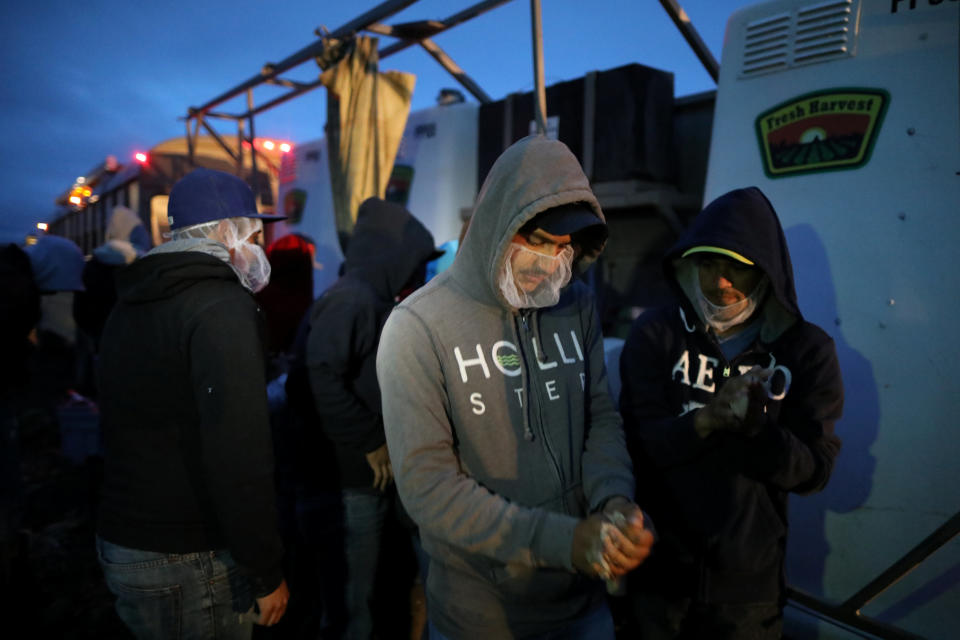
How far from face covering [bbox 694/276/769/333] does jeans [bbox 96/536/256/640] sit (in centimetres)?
174

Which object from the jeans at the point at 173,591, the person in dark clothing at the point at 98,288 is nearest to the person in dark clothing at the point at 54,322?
the person in dark clothing at the point at 98,288

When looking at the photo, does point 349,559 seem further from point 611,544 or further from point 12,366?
point 12,366

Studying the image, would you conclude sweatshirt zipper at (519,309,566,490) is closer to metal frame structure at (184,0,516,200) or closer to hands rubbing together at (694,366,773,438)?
hands rubbing together at (694,366,773,438)

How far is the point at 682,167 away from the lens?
4309mm

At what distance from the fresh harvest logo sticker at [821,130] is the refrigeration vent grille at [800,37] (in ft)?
0.66

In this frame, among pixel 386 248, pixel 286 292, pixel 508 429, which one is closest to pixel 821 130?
pixel 386 248

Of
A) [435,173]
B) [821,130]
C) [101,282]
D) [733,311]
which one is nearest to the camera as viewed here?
[733,311]

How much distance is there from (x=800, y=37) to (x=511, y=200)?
221 cm

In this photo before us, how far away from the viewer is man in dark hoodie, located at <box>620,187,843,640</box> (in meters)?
1.76

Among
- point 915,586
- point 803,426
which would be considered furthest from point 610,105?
point 915,586

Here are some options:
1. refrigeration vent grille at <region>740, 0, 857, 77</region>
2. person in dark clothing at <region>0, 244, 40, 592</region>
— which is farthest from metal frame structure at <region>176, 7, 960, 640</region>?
person in dark clothing at <region>0, 244, 40, 592</region>

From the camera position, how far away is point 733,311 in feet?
6.42

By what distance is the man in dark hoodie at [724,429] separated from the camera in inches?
69.4

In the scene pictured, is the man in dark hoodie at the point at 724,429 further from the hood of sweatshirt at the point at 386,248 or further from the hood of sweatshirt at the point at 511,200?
the hood of sweatshirt at the point at 386,248
